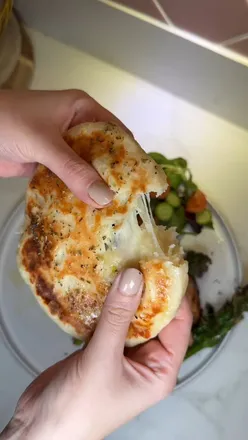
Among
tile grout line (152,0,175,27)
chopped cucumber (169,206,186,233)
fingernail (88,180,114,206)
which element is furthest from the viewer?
chopped cucumber (169,206,186,233)

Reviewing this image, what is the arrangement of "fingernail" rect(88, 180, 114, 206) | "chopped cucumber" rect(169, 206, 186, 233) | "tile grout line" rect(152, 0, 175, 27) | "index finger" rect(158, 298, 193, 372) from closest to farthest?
"fingernail" rect(88, 180, 114, 206) < "index finger" rect(158, 298, 193, 372) < "tile grout line" rect(152, 0, 175, 27) < "chopped cucumber" rect(169, 206, 186, 233)

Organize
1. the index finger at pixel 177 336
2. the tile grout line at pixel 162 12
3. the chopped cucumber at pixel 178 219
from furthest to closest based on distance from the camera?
the chopped cucumber at pixel 178 219, the tile grout line at pixel 162 12, the index finger at pixel 177 336

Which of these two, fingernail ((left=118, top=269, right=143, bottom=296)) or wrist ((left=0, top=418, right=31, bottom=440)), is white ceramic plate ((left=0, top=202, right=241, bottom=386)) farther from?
fingernail ((left=118, top=269, right=143, bottom=296))

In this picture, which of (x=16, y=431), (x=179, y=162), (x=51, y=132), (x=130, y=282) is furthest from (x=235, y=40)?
(x=16, y=431)

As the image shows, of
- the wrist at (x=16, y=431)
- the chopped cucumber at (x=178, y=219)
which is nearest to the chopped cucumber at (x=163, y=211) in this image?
the chopped cucumber at (x=178, y=219)

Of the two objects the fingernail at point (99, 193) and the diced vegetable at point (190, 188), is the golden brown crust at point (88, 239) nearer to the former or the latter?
the fingernail at point (99, 193)

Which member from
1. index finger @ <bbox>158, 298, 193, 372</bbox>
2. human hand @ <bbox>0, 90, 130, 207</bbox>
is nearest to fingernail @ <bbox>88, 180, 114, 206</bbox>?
human hand @ <bbox>0, 90, 130, 207</bbox>
